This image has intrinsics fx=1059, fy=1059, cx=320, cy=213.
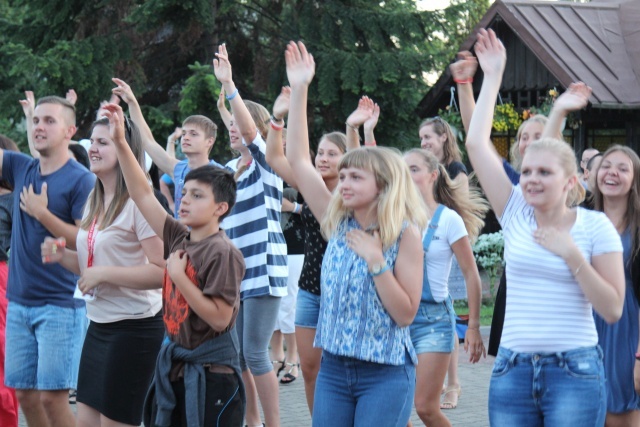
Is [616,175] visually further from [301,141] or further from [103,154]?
[103,154]

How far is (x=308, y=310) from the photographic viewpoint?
22.1 feet

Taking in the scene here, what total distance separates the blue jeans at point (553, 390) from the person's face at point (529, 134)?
2371 mm

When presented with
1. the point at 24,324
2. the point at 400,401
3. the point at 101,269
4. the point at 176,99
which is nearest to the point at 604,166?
the point at 400,401

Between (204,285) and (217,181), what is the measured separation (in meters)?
0.55

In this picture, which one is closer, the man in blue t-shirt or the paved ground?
the man in blue t-shirt

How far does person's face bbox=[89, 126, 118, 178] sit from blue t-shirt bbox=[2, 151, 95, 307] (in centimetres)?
44

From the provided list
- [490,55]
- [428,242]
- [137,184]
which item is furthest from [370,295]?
[428,242]

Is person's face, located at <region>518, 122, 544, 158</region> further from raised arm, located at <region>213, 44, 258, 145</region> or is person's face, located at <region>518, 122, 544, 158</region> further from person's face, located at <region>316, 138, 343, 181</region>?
raised arm, located at <region>213, 44, 258, 145</region>

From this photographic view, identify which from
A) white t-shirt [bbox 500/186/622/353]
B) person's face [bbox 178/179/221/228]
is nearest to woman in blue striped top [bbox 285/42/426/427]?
white t-shirt [bbox 500/186/622/353]

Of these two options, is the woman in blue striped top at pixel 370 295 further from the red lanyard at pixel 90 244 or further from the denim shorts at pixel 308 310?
the denim shorts at pixel 308 310

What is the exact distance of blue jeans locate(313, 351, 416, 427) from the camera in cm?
447

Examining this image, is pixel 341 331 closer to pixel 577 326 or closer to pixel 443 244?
pixel 577 326

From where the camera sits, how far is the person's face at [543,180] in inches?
171

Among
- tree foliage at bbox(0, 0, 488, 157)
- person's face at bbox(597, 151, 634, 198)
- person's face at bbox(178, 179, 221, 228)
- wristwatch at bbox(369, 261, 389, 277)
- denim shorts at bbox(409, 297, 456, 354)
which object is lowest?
denim shorts at bbox(409, 297, 456, 354)
